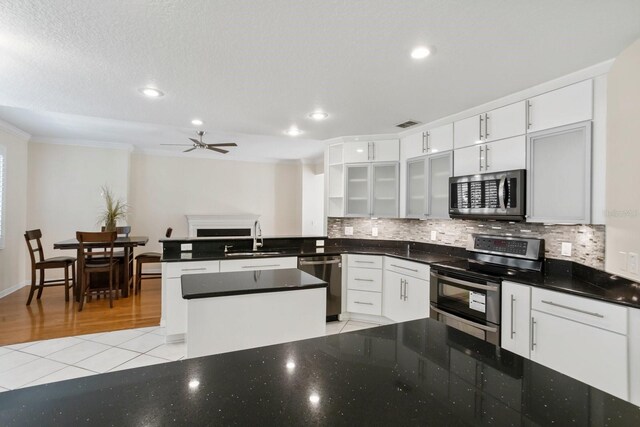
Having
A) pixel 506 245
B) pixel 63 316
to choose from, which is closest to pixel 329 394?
pixel 506 245

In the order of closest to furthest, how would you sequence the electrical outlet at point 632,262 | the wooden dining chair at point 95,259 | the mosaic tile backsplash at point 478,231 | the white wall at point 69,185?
the electrical outlet at point 632,262
the mosaic tile backsplash at point 478,231
the wooden dining chair at point 95,259
the white wall at point 69,185

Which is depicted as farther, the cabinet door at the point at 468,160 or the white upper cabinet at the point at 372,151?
the white upper cabinet at the point at 372,151

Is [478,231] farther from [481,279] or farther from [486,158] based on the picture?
[481,279]

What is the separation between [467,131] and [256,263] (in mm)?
2679

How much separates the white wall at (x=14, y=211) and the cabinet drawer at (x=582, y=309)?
6713mm

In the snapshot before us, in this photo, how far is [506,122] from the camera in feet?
9.54

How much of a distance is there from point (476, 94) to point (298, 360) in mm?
2859

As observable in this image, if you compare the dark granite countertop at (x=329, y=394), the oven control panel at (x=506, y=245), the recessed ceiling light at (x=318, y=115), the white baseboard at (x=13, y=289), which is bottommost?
the white baseboard at (x=13, y=289)

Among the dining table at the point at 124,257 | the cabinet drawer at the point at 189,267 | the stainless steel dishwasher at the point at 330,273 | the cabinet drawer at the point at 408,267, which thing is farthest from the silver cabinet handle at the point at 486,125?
the dining table at the point at 124,257

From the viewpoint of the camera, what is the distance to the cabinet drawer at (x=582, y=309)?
1.84m

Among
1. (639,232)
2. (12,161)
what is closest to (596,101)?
(639,232)

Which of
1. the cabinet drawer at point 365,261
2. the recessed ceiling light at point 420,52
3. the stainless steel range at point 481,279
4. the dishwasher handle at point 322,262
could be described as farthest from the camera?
the cabinet drawer at point 365,261

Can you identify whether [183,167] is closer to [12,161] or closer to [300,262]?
[12,161]

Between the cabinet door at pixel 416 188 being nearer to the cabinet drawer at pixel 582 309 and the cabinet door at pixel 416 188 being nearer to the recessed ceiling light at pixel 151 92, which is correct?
the cabinet drawer at pixel 582 309
